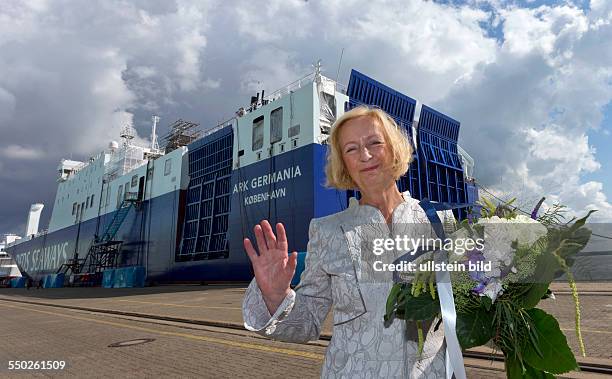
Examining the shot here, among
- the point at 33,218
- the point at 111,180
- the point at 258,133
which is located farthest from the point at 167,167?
the point at 33,218

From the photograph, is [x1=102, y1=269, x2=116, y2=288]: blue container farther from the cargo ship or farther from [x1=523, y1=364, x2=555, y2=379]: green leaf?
[x1=523, y1=364, x2=555, y2=379]: green leaf

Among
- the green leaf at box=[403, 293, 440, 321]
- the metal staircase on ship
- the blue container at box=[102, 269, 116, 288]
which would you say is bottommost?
the blue container at box=[102, 269, 116, 288]

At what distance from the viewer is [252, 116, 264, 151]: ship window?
72.0 feet

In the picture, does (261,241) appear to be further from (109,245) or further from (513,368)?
(109,245)

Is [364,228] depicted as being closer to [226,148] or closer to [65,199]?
[226,148]

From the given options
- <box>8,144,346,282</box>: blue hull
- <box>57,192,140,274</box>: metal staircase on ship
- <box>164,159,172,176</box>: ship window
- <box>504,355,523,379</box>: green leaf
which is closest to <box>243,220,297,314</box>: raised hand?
<box>504,355,523,379</box>: green leaf

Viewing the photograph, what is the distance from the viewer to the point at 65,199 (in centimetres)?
4638

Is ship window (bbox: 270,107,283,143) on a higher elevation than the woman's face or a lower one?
higher

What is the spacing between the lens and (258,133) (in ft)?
72.9

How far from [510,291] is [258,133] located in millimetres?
21563

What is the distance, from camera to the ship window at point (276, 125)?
20875mm

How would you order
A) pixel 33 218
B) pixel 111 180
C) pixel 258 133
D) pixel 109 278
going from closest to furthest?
pixel 258 133, pixel 109 278, pixel 111 180, pixel 33 218

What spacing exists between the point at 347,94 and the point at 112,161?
29.0 m

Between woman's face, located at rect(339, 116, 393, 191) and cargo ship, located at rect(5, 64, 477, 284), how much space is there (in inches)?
500
